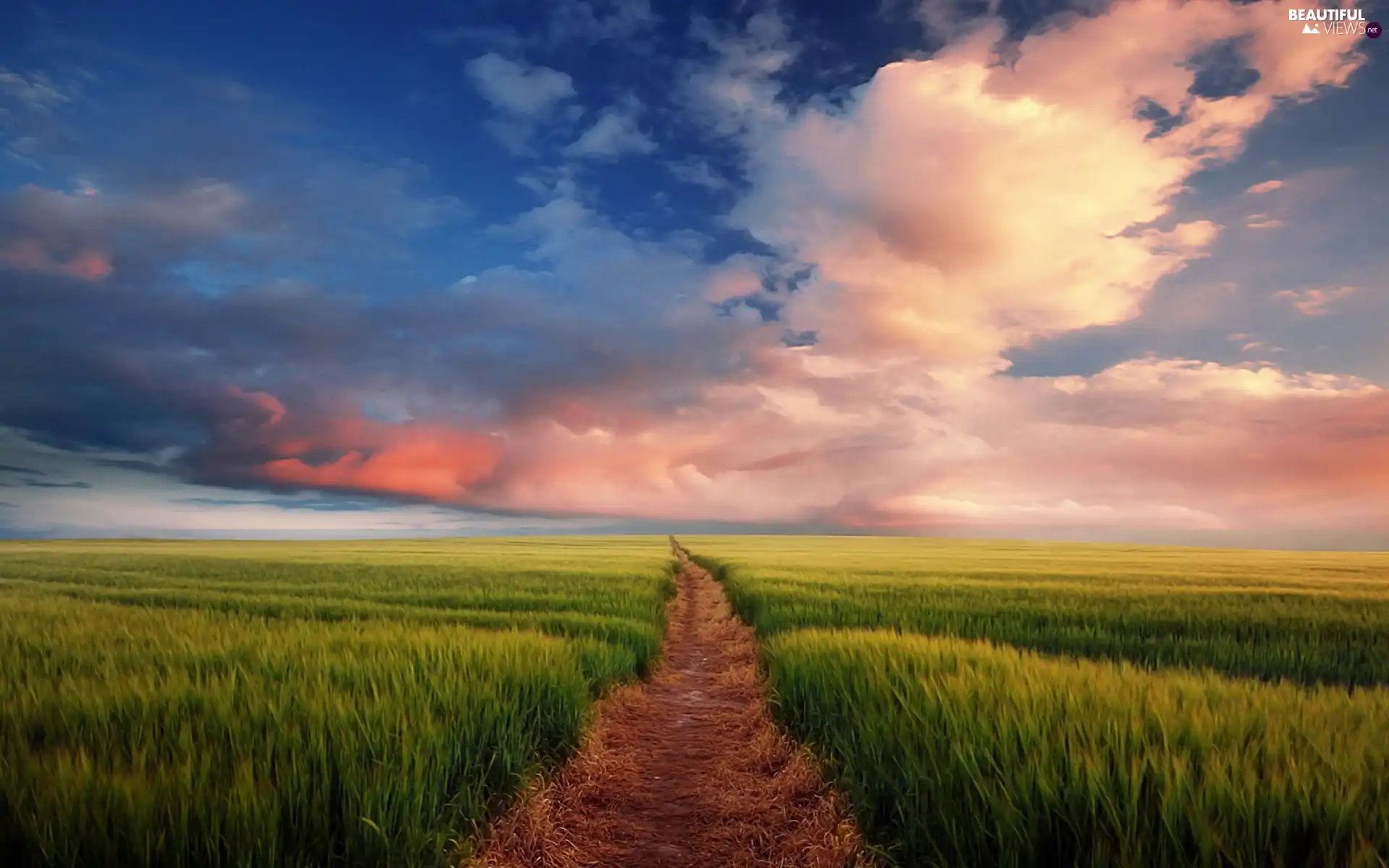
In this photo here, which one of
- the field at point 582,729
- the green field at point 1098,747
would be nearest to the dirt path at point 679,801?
the field at point 582,729

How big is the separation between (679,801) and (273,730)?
3452mm

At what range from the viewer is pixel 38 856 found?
2.97 m

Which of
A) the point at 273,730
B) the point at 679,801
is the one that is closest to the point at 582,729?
the point at 679,801

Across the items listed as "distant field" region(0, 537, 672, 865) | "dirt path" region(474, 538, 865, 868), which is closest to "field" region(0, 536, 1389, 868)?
"distant field" region(0, 537, 672, 865)

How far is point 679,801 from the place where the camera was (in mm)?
6016

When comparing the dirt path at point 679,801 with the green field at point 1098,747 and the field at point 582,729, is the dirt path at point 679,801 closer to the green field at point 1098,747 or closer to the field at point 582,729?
the field at point 582,729

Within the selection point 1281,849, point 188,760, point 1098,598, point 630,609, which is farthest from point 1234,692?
point 1098,598

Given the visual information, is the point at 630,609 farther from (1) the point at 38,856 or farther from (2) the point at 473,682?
(1) the point at 38,856

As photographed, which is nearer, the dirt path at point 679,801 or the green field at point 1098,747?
the green field at point 1098,747

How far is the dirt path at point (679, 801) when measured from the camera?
15.7 ft

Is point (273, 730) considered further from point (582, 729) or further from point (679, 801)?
point (679, 801)

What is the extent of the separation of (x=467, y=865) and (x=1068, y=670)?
5268mm

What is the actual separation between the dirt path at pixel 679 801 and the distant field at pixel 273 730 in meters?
0.36

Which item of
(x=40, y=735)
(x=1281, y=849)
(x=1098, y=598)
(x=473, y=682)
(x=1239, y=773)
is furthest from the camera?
(x=1098, y=598)
